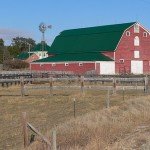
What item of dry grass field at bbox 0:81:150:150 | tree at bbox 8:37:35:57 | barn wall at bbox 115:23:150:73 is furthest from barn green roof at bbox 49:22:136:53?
tree at bbox 8:37:35:57

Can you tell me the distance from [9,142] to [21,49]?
126848 mm

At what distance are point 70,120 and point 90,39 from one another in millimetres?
57422

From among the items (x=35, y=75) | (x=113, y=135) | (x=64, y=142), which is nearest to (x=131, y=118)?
(x=113, y=135)

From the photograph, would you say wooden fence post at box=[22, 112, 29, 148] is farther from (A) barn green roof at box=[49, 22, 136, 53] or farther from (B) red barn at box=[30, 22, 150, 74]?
(A) barn green roof at box=[49, 22, 136, 53]

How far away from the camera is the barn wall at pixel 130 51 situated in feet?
219

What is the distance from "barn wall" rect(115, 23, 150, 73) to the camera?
6688 centimetres

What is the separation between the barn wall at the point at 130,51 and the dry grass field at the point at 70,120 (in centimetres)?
4198

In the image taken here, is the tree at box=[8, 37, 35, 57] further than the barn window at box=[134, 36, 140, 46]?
Yes

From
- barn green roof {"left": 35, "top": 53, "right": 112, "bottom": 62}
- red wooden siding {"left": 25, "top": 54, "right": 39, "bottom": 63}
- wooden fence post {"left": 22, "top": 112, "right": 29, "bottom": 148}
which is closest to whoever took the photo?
wooden fence post {"left": 22, "top": 112, "right": 29, "bottom": 148}

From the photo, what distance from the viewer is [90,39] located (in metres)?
72.0

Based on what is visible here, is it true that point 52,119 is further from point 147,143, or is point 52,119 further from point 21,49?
point 21,49

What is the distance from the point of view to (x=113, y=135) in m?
11.9

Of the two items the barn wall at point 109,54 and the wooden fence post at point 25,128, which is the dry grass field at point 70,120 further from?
the barn wall at point 109,54

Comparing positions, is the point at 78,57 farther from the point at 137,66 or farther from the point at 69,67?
the point at 137,66
